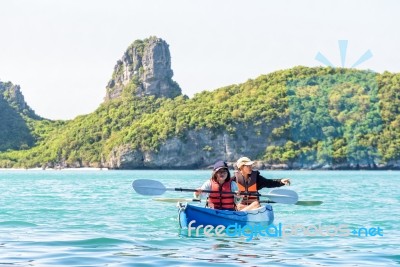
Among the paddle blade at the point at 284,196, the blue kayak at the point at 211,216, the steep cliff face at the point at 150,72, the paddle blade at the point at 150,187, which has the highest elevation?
the steep cliff face at the point at 150,72

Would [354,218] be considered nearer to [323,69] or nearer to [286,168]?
[286,168]

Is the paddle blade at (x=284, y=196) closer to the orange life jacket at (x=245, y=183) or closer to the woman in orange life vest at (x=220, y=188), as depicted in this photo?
the orange life jacket at (x=245, y=183)

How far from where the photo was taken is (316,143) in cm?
13988

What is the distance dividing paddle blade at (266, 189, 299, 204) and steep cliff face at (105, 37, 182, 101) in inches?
6507

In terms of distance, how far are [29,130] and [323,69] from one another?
8553cm

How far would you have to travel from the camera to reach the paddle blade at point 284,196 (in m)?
17.0

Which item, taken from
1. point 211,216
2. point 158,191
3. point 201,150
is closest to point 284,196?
point 211,216

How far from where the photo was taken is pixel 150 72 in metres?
183

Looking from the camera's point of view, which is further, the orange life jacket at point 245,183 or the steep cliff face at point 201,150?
the steep cliff face at point 201,150

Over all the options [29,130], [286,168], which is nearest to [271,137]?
[286,168]

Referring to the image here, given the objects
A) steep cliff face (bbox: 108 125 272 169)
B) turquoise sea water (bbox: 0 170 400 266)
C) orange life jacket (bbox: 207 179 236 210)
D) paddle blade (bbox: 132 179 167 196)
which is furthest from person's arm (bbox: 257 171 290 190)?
steep cliff face (bbox: 108 125 272 169)

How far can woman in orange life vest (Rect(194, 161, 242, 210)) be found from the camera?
611 inches

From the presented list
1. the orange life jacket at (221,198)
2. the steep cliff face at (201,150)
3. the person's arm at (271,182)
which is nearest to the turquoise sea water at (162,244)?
the orange life jacket at (221,198)

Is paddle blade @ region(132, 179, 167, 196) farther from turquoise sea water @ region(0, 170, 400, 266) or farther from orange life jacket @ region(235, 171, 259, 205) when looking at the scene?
orange life jacket @ region(235, 171, 259, 205)
